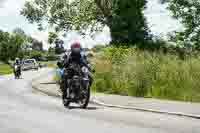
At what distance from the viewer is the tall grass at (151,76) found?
65.6 feet

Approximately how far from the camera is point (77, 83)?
56.0 ft

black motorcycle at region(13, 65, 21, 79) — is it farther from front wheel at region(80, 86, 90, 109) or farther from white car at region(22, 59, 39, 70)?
front wheel at region(80, 86, 90, 109)

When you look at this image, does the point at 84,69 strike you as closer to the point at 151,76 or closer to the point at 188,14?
the point at 151,76

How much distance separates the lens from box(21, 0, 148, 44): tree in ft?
182

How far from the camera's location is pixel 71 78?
1733 centimetres

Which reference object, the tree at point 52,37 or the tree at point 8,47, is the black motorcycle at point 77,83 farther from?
the tree at point 8,47

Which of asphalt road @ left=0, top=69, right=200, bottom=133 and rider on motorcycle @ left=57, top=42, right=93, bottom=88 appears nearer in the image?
asphalt road @ left=0, top=69, right=200, bottom=133

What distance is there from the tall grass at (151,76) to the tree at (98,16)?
2674 cm

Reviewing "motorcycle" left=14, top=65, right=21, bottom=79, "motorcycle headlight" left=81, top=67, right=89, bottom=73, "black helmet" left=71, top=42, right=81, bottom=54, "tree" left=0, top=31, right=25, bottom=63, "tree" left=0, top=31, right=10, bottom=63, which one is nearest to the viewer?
"black helmet" left=71, top=42, right=81, bottom=54

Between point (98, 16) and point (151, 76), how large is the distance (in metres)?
38.3

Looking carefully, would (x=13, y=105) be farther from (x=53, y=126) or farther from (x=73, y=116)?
(x=53, y=126)

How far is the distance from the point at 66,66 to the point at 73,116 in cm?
274

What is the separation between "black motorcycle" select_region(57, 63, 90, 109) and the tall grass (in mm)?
3149

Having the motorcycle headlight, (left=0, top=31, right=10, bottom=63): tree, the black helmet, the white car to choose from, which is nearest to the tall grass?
the motorcycle headlight
